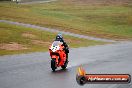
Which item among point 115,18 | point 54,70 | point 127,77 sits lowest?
point 115,18

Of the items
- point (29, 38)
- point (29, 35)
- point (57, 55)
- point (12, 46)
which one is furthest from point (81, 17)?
point (57, 55)

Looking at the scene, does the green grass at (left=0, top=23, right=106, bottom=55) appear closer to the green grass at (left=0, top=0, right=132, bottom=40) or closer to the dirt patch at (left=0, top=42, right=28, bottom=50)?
the dirt patch at (left=0, top=42, right=28, bottom=50)

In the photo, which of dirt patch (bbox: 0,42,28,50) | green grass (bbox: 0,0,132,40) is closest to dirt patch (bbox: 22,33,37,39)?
dirt patch (bbox: 0,42,28,50)

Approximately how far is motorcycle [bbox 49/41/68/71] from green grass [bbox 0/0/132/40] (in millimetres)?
39242

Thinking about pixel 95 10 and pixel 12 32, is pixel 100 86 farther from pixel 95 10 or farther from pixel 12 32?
pixel 95 10

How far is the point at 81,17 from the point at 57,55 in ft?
202

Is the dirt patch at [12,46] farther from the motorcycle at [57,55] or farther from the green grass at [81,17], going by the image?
the green grass at [81,17]

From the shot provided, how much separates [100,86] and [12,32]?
33.2m

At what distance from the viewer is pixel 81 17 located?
81.1m

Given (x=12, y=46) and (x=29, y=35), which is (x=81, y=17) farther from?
(x=12, y=46)

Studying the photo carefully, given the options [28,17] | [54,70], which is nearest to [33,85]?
[54,70]

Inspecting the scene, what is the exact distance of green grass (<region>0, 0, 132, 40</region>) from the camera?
205 ft

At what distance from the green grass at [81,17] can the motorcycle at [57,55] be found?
39.2m

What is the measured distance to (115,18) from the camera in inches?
3273
